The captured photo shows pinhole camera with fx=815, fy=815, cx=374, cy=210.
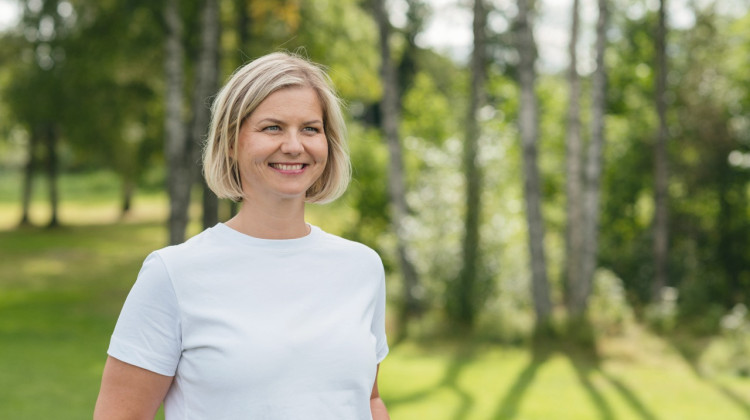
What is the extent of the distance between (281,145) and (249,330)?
15.3 inches

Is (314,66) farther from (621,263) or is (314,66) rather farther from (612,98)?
(612,98)

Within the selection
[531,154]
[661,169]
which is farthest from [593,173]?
[661,169]

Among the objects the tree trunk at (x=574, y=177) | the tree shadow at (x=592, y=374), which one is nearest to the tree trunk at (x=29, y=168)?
the tree trunk at (x=574, y=177)

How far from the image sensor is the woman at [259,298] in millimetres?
1588

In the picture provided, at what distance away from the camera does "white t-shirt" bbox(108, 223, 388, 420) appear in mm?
1586

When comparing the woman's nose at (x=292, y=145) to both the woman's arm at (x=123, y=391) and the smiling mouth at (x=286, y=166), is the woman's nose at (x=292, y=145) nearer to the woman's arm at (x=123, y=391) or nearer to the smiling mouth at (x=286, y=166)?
the smiling mouth at (x=286, y=166)

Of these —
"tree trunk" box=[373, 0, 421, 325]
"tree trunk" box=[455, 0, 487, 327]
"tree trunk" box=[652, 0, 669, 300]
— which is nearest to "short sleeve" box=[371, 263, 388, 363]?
"tree trunk" box=[455, 0, 487, 327]

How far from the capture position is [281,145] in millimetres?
1705

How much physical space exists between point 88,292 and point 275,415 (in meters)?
16.1

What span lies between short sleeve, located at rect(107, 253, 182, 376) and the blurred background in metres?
6.45

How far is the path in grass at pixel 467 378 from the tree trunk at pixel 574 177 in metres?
1.15

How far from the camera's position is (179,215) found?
11.1 m

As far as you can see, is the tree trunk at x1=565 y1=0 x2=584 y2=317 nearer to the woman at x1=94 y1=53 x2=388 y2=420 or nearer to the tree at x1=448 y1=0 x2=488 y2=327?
the tree at x1=448 y1=0 x2=488 y2=327

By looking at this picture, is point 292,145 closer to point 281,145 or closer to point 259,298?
point 281,145
